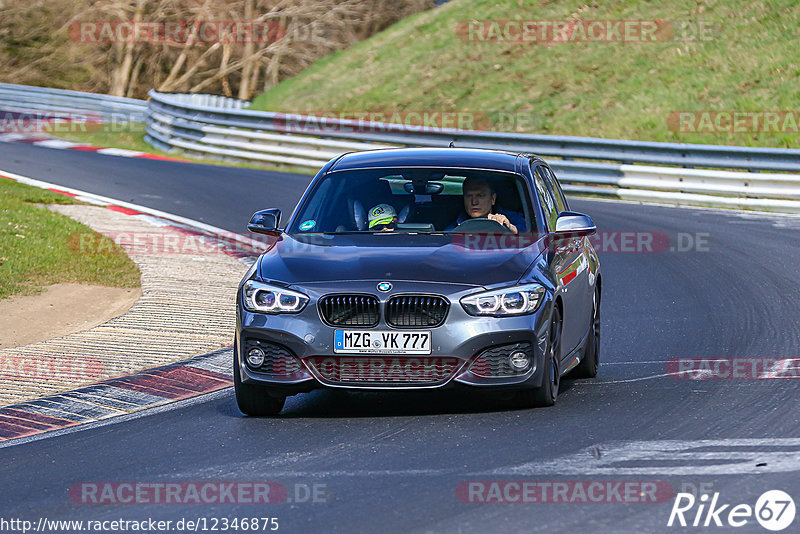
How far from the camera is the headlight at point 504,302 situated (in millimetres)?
7344

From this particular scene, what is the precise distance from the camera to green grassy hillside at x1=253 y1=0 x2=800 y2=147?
94.4 ft

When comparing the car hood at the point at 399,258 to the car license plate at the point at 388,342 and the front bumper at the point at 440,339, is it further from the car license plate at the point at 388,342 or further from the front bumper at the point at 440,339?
the car license plate at the point at 388,342

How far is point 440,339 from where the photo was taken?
730 centimetres

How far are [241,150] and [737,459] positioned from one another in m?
21.7

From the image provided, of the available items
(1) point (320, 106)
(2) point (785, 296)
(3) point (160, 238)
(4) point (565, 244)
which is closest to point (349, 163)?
(4) point (565, 244)

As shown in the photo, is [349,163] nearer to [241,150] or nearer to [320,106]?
[241,150]

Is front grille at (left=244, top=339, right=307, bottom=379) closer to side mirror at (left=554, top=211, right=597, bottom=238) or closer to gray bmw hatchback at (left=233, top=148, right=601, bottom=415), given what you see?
gray bmw hatchback at (left=233, top=148, right=601, bottom=415)

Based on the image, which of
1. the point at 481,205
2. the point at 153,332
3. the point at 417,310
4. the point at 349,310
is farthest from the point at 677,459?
the point at 153,332

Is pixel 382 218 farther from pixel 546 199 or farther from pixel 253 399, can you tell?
pixel 253 399

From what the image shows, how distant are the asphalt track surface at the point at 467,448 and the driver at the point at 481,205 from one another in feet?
3.79

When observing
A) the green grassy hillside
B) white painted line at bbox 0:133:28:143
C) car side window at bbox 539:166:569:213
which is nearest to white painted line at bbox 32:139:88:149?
white painted line at bbox 0:133:28:143

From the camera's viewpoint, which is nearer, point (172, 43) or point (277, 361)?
point (277, 361)

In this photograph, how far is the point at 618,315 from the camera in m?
11.7

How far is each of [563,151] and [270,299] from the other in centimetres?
1630
